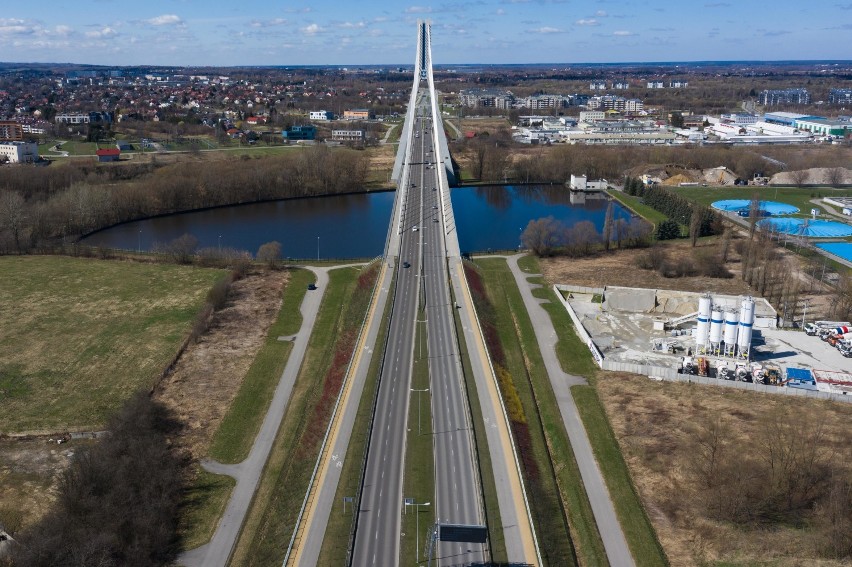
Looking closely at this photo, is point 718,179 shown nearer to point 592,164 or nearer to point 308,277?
point 592,164

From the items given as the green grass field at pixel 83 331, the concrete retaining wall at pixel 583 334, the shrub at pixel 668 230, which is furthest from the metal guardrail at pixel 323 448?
A: the shrub at pixel 668 230

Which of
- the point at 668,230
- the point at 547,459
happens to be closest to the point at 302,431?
the point at 547,459

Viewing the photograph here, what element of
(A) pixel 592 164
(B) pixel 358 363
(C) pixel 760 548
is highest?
(A) pixel 592 164

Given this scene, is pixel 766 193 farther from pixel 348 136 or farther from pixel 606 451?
pixel 606 451

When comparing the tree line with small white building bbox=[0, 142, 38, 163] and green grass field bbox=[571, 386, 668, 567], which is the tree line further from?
small white building bbox=[0, 142, 38, 163]

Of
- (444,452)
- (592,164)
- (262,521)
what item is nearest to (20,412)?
(262,521)

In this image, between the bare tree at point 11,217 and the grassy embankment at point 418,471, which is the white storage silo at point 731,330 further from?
the bare tree at point 11,217

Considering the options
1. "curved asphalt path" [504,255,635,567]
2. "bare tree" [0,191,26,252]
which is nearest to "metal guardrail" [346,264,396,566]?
"curved asphalt path" [504,255,635,567]
